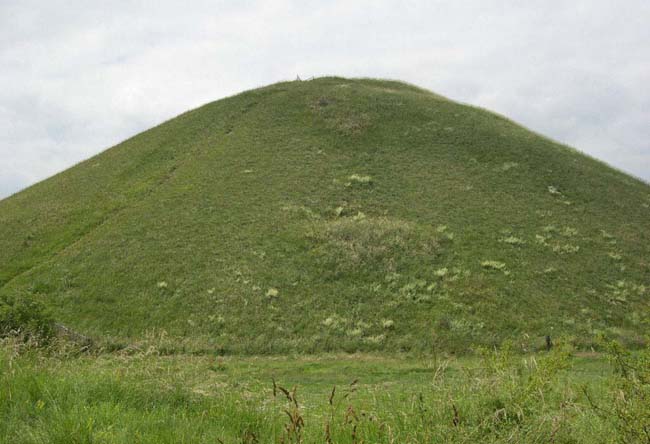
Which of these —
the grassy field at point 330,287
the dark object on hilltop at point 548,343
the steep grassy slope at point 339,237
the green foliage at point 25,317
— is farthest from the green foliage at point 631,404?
the steep grassy slope at point 339,237

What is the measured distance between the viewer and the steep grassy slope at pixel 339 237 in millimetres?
23891

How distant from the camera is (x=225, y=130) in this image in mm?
50875

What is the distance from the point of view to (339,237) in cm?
3030

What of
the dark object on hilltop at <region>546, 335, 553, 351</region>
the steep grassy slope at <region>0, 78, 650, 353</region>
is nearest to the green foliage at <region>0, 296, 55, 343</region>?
the steep grassy slope at <region>0, 78, 650, 353</region>

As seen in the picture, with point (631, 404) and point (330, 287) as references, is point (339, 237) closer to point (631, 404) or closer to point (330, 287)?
point (330, 287)

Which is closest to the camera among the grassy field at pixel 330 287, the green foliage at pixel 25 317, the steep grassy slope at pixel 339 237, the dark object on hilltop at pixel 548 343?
the grassy field at pixel 330 287

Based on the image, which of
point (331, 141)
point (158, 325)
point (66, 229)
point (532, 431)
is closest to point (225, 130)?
point (331, 141)

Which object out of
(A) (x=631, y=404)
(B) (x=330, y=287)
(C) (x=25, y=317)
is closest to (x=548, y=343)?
(B) (x=330, y=287)

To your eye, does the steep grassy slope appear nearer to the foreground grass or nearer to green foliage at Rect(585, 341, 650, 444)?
the foreground grass

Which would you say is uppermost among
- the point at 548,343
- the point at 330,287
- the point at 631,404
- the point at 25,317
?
the point at 25,317

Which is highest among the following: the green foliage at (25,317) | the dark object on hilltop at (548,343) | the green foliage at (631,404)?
the green foliage at (25,317)

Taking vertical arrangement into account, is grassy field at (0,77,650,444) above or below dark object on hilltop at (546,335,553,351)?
above

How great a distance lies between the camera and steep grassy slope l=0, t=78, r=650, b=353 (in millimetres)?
23891

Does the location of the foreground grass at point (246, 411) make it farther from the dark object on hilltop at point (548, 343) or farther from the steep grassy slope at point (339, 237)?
the dark object on hilltop at point (548, 343)
